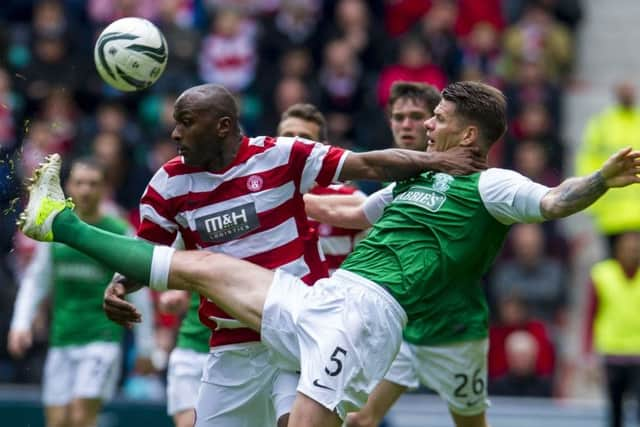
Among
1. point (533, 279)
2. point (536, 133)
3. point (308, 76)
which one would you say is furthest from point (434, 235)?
point (308, 76)

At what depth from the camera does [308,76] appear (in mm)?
14711

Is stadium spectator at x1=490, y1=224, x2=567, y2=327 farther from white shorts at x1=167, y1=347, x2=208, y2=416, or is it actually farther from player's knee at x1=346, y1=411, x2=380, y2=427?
player's knee at x1=346, y1=411, x2=380, y2=427

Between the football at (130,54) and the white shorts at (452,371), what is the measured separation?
2246 mm

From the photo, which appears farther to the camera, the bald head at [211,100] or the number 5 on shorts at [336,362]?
the bald head at [211,100]

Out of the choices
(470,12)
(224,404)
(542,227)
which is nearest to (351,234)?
(224,404)

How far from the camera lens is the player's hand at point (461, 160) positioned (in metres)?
6.70

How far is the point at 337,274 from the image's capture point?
6.68 meters

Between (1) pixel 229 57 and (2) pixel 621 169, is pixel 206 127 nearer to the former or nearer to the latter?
(2) pixel 621 169

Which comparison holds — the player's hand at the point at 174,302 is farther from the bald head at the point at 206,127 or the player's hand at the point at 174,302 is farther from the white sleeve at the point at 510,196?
the white sleeve at the point at 510,196

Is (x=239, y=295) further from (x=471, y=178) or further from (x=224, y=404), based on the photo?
(x=471, y=178)

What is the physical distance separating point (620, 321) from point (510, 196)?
5580 millimetres

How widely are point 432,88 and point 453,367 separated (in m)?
1.61

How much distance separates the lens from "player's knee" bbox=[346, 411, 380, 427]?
799 centimetres

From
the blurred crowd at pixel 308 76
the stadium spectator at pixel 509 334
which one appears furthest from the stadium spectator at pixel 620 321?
the blurred crowd at pixel 308 76
